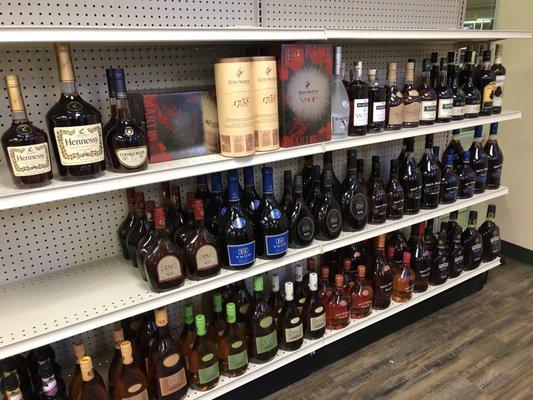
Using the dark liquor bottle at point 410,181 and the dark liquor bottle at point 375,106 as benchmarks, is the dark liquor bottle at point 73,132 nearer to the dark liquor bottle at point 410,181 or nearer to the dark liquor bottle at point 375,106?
the dark liquor bottle at point 375,106

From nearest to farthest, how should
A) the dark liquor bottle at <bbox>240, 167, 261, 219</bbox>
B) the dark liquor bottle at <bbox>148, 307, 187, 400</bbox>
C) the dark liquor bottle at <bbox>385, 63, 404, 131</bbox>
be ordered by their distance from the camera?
the dark liquor bottle at <bbox>148, 307, 187, 400</bbox>
the dark liquor bottle at <bbox>240, 167, 261, 219</bbox>
the dark liquor bottle at <bbox>385, 63, 404, 131</bbox>

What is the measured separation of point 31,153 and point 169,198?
592mm

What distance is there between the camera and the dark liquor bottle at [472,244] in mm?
2447

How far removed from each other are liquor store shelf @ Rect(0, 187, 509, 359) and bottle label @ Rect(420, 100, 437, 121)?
3.02ft

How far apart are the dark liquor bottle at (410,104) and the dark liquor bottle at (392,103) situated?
0.04m

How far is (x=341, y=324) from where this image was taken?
6.42ft

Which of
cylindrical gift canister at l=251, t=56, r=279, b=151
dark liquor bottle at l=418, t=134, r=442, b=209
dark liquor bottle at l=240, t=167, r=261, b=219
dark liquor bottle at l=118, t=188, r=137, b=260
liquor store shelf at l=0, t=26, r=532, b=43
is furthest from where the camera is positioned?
dark liquor bottle at l=418, t=134, r=442, b=209

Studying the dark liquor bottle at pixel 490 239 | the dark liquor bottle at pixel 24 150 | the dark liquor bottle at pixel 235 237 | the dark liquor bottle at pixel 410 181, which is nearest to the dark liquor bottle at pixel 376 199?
the dark liquor bottle at pixel 410 181

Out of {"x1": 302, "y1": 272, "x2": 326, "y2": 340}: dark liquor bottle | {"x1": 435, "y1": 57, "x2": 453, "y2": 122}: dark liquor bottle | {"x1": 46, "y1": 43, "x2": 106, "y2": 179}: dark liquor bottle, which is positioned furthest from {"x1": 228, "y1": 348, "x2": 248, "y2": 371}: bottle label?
{"x1": 435, "y1": 57, "x2": 453, "y2": 122}: dark liquor bottle

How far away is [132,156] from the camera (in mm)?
1214

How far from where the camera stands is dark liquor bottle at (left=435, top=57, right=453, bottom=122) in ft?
6.47

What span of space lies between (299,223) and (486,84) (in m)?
1.34

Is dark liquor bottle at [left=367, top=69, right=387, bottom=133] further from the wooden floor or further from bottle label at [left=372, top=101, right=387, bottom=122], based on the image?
the wooden floor

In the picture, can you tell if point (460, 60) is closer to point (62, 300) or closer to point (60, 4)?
point (60, 4)
